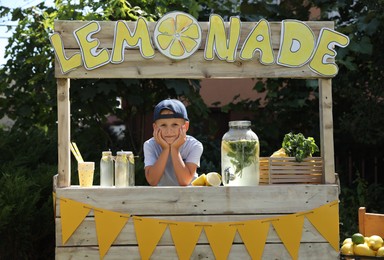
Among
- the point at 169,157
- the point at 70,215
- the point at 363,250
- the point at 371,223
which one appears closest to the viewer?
the point at 70,215

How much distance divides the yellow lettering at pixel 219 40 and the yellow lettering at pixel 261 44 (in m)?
0.06

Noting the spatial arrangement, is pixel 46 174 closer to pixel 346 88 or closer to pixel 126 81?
pixel 126 81

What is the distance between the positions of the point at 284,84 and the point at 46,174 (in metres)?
3.77

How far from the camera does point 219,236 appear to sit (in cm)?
314

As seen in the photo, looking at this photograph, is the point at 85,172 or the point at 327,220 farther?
the point at 85,172

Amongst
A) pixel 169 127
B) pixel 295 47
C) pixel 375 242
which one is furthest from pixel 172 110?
pixel 375 242

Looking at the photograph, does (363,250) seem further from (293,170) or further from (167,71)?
(167,71)

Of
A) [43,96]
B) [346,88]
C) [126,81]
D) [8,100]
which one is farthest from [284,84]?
[8,100]

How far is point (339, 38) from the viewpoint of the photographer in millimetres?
3250

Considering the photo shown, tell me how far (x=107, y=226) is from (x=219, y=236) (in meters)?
0.61

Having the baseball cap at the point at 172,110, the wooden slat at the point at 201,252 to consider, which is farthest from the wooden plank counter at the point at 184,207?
the baseball cap at the point at 172,110

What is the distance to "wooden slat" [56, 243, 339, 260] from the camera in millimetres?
3123

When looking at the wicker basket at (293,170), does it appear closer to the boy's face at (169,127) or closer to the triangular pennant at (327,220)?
the triangular pennant at (327,220)

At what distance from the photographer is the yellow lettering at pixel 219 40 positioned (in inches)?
126
